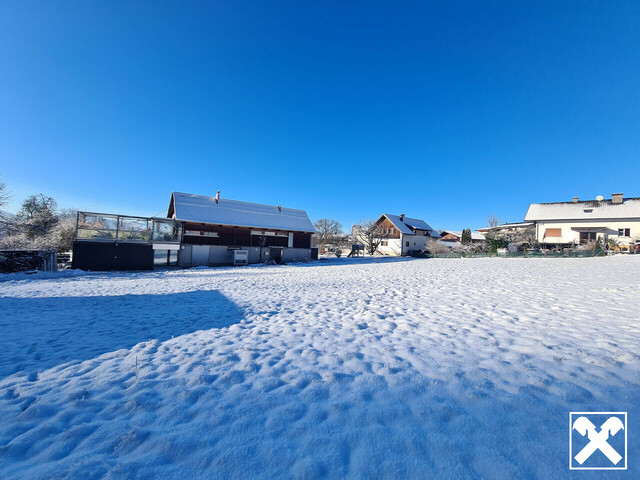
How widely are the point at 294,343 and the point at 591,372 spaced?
394 centimetres

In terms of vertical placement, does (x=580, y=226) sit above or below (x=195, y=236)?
above

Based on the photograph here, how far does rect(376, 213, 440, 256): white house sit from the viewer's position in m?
43.2

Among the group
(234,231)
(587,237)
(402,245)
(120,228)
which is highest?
(587,237)

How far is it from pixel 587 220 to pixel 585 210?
1.83m

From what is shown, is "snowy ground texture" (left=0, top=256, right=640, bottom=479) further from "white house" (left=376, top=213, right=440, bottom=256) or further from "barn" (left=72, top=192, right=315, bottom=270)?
"white house" (left=376, top=213, right=440, bottom=256)

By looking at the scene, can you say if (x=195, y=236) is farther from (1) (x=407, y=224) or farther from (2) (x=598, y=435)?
(1) (x=407, y=224)

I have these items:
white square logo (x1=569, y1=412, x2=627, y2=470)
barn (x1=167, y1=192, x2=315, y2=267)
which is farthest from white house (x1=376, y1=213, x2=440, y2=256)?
white square logo (x1=569, y1=412, x2=627, y2=470)

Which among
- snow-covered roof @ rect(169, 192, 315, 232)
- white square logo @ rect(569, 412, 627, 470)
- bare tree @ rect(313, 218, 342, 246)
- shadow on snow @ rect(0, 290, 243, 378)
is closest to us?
white square logo @ rect(569, 412, 627, 470)

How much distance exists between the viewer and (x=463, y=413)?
8.09 ft

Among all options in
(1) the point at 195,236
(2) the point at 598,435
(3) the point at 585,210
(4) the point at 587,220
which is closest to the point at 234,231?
(1) the point at 195,236

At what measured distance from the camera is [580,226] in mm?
32188

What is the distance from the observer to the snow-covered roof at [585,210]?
31.2 meters

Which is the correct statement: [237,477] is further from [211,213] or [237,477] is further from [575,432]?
[211,213]

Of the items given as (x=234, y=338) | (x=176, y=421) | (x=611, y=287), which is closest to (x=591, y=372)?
(x=176, y=421)
